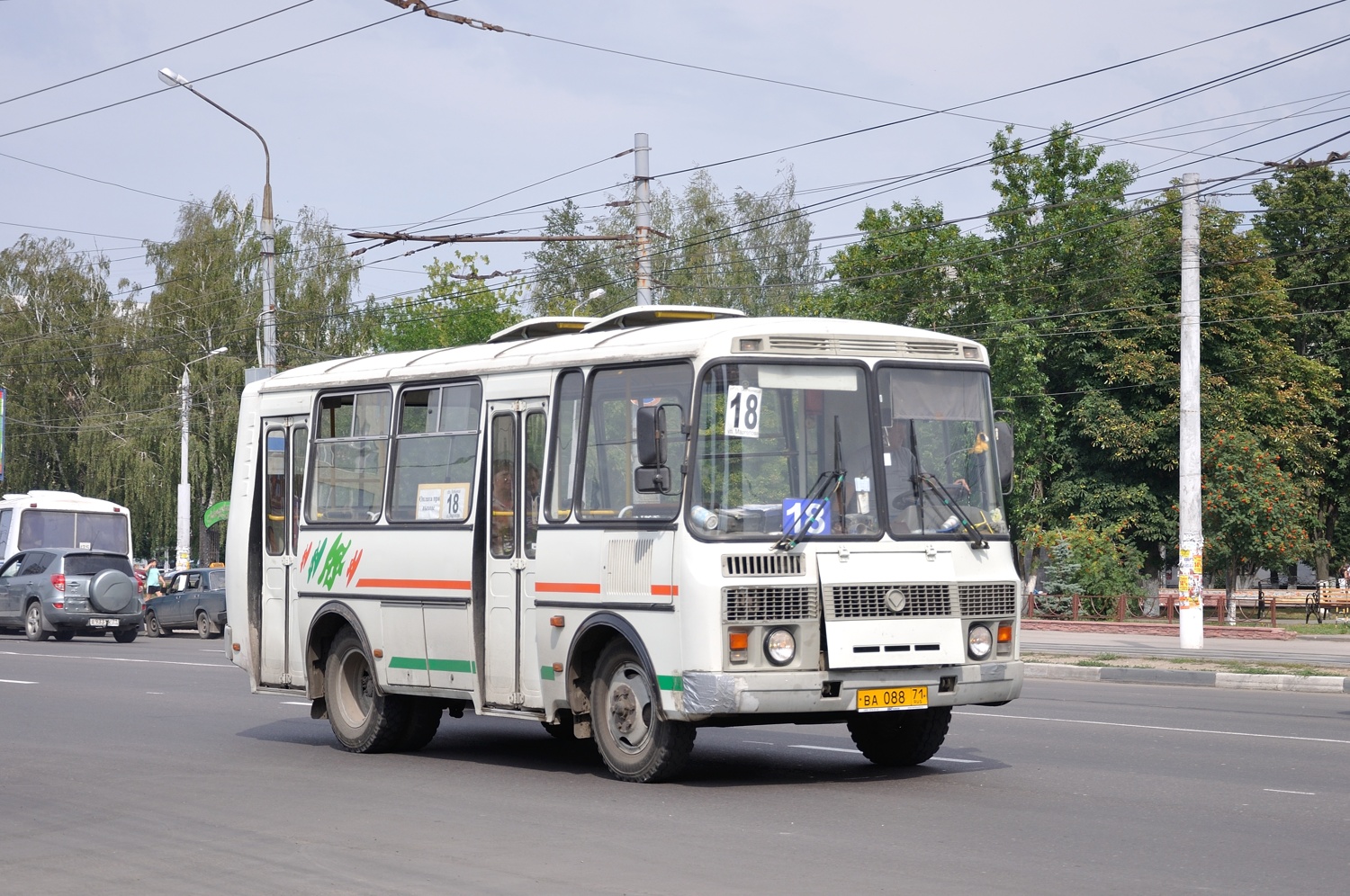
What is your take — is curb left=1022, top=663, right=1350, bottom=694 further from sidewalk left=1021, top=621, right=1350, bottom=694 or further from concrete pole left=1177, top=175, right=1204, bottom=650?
concrete pole left=1177, top=175, right=1204, bottom=650

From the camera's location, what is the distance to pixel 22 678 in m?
22.4

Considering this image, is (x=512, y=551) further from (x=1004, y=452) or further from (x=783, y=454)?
(x=1004, y=452)

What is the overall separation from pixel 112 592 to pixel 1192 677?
21.6m

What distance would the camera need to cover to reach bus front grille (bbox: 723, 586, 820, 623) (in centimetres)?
1063

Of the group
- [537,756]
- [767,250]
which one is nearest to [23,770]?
[537,756]

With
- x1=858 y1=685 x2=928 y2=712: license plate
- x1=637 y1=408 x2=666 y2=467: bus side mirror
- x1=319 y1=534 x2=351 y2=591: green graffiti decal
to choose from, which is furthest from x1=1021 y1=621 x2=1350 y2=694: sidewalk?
x1=637 y1=408 x2=666 y2=467: bus side mirror

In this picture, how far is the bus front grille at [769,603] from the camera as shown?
1063cm

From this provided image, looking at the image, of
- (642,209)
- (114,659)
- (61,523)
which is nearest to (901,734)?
(642,209)

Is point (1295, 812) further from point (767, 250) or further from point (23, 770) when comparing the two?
point (767, 250)

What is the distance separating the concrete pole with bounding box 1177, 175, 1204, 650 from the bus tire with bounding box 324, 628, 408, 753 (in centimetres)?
1787

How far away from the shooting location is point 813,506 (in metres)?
A: 11.0

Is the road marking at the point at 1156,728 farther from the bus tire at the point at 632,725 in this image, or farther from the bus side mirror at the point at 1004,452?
the bus tire at the point at 632,725

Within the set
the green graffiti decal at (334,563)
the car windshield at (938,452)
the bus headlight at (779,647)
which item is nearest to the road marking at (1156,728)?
the car windshield at (938,452)

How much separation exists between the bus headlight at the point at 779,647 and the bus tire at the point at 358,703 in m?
4.08
